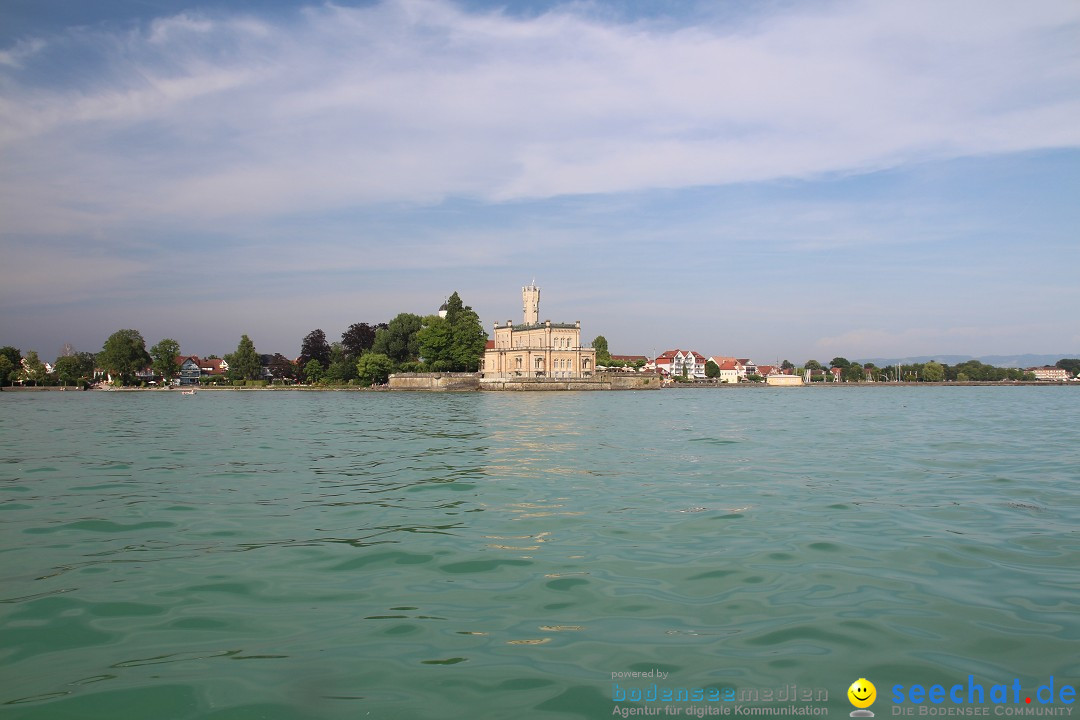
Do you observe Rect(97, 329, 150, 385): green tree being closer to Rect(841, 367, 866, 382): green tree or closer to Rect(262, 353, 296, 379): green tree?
Rect(262, 353, 296, 379): green tree

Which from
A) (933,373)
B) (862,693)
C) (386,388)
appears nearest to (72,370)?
(386,388)

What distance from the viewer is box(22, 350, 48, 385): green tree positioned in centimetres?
11162

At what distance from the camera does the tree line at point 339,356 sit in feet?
314

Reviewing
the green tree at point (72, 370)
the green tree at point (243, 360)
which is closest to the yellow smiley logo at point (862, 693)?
the green tree at point (243, 360)

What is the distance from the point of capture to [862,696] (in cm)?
371

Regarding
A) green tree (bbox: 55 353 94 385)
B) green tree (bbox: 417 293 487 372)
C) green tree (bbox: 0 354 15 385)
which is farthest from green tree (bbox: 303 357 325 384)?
green tree (bbox: 0 354 15 385)

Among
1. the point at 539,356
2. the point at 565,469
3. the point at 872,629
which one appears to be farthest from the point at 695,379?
the point at 872,629

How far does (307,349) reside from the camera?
10975cm

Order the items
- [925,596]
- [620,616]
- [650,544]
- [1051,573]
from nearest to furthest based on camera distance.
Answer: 1. [620,616]
2. [925,596]
3. [1051,573]
4. [650,544]

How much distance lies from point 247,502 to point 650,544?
5758mm

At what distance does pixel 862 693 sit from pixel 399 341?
10352cm

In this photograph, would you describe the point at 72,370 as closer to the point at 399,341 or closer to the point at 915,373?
the point at 399,341

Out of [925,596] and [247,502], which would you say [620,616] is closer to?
[925,596]

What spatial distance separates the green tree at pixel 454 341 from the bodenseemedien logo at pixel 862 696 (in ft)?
295
